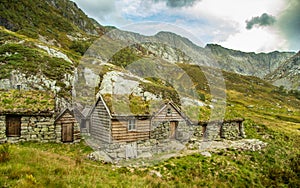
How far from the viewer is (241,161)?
24875 millimetres

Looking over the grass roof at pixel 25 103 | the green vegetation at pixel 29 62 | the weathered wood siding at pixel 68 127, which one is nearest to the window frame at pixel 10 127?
the grass roof at pixel 25 103

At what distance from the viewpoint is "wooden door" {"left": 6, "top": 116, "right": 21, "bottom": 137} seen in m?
23.1

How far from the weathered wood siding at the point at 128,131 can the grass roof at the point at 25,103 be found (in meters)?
6.74

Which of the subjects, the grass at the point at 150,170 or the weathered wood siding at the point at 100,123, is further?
the weathered wood siding at the point at 100,123

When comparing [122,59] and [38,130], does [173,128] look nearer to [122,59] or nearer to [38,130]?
[38,130]

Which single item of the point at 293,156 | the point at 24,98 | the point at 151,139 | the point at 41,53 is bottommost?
the point at 293,156

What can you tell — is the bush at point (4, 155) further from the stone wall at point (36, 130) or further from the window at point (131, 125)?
the window at point (131, 125)

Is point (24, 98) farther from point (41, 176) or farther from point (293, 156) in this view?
point (293, 156)

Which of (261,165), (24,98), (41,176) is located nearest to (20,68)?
(24,98)

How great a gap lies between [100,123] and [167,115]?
8.52 meters

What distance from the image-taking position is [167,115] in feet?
100

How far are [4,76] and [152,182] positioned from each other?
3322cm

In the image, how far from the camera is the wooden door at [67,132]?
25792 millimetres

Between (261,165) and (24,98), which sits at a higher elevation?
(24,98)
